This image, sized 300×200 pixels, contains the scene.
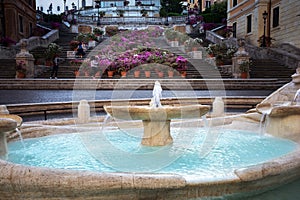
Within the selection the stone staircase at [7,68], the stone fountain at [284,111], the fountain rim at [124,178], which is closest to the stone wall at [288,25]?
the stone fountain at [284,111]

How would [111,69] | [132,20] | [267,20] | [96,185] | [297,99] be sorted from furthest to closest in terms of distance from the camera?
[132,20], [267,20], [111,69], [297,99], [96,185]

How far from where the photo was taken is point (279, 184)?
3574 mm

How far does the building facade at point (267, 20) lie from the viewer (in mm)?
22797

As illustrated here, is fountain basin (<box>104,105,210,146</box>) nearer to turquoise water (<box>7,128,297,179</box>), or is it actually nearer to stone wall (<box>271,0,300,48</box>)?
turquoise water (<box>7,128,297,179</box>)

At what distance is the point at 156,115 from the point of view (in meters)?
5.43

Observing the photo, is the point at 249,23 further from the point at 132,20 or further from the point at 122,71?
the point at 132,20

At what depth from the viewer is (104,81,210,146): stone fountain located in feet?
17.5

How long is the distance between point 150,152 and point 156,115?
0.65 metres

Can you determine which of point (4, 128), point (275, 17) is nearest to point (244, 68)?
point (275, 17)

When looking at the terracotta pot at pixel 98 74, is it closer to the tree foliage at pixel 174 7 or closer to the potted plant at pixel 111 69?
the potted plant at pixel 111 69

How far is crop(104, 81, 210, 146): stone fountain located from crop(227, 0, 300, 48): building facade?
19.6 m

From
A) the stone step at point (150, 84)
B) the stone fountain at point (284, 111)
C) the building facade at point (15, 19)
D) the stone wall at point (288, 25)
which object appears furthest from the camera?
the building facade at point (15, 19)

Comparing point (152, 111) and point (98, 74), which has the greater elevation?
point (98, 74)

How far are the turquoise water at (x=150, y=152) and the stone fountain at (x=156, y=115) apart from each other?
0.23 metres
